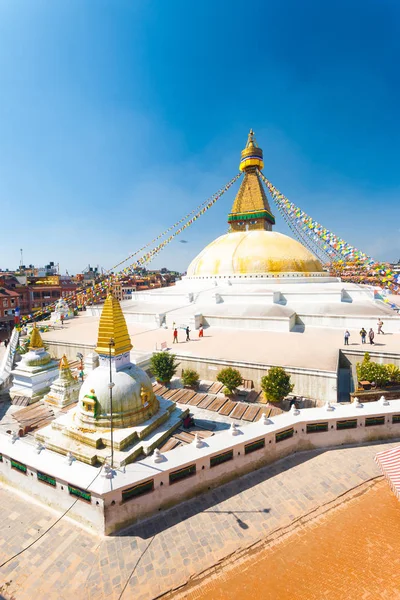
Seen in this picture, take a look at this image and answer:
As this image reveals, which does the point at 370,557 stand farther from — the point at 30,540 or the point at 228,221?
the point at 228,221

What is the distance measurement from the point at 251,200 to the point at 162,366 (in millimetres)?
22084

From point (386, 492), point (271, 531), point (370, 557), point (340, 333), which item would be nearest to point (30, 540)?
point (271, 531)

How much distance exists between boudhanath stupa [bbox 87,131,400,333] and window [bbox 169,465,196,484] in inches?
401

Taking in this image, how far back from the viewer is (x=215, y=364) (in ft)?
34.3

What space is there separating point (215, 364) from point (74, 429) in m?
5.43

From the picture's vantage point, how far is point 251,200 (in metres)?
27.4

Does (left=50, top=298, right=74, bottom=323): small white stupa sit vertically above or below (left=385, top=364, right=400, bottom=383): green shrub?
above

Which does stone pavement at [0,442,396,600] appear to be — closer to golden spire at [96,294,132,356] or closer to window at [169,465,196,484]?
window at [169,465,196,484]

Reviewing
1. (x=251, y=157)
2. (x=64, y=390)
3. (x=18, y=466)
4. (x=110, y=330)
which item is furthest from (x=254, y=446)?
(x=251, y=157)

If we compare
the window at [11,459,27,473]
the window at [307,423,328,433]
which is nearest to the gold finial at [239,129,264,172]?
the window at [307,423,328,433]

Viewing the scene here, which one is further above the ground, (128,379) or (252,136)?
(252,136)

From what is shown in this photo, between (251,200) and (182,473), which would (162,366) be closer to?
(182,473)

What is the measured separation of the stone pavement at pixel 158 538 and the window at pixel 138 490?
1.84 feet

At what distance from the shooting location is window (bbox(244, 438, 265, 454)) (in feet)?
20.0
